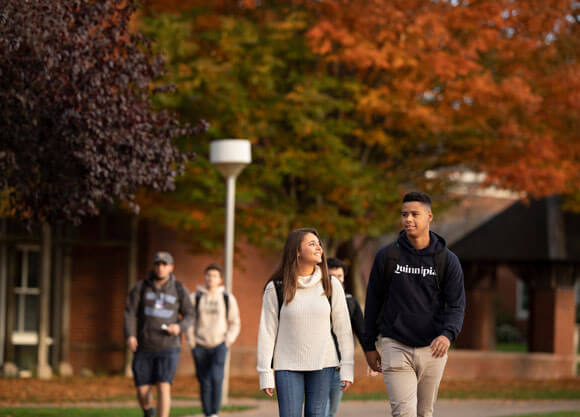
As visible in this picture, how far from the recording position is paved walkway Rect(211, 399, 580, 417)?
13875mm

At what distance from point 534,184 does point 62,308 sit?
9.64 metres

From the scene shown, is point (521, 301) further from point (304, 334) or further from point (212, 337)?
point (304, 334)

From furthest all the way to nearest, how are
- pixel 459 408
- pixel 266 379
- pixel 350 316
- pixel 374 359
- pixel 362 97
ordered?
1. pixel 362 97
2. pixel 459 408
3. pixel 350 316
4. pixel 374 359
5. pixel 266 379

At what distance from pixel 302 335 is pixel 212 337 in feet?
16.8

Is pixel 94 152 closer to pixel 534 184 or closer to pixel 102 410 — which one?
pixel 102 410

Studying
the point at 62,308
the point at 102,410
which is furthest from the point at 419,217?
the point at 62,308

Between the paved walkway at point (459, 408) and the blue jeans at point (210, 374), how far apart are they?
1.69 metres

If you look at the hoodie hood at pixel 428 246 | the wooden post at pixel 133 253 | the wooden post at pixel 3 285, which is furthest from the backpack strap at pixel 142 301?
the wooden post at pixel 133 253

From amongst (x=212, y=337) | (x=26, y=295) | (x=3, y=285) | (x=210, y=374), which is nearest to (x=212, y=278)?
(x=212, y=337)

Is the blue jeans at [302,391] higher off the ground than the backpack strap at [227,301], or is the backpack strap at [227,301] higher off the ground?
the backpack strap at [227,301]

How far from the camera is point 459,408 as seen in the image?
15.2 meters

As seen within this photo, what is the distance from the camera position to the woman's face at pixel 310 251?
6.51 m

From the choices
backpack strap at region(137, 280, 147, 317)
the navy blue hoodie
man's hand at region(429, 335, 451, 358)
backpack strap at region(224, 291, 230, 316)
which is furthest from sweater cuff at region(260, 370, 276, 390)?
backpack strap at region(224, 291, 230, 316)

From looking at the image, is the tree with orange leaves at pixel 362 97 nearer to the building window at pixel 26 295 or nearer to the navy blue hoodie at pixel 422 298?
the building window at pixel 26 295
